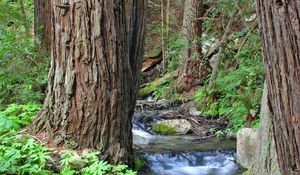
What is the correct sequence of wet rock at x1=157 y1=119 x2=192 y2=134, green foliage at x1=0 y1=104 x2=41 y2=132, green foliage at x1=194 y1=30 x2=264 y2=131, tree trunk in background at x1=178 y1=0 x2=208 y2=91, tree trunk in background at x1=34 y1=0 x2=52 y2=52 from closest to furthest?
1. green foliage at x1=0 y1=104 x2=41 y2=132
2. tree trunk in background at x1=34 y1=0 x2=52 y2=52
3. green foliage at x1=194 y1=30 x2=264 y2=131
4. wet rock at x1=157 y1=119 x2=192 y2=134
5. tree trunk in background at x1=178 y1=0 x2=208 y2=91

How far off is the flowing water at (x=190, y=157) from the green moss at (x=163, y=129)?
2.52ft

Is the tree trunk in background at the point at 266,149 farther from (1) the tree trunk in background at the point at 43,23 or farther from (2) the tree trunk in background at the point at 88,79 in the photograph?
(1) the tree trunk in background at the point at 43,23

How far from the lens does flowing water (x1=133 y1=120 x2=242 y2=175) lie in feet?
22.7

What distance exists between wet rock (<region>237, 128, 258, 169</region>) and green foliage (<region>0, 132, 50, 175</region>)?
370cm

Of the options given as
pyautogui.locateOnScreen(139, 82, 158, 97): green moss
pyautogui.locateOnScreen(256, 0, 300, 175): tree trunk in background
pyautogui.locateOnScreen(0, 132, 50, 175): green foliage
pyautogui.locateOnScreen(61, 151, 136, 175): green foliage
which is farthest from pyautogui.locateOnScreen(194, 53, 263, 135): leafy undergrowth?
pyautogui.locateOnScreen(256, 0, 300, 175): tree trunk in background

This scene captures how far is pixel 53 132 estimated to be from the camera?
→ 492 centimetres

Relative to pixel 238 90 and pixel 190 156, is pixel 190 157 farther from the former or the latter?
pixel 238 90

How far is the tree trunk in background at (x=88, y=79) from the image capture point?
188 inches

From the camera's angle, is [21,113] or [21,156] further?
[21,113]

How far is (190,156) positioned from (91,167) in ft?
11.9

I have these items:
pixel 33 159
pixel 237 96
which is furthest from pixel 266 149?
pixel 237 96

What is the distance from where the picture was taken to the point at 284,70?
1.50m

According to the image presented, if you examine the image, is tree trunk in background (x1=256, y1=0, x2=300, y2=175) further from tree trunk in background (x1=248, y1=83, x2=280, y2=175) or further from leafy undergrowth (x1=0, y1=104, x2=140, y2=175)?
tree trunk in background (x1=248, y1=83, x2=280, y2=175)

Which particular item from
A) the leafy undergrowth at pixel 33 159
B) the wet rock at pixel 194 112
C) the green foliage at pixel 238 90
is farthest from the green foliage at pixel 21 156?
the wet rock at pixel 194 112
